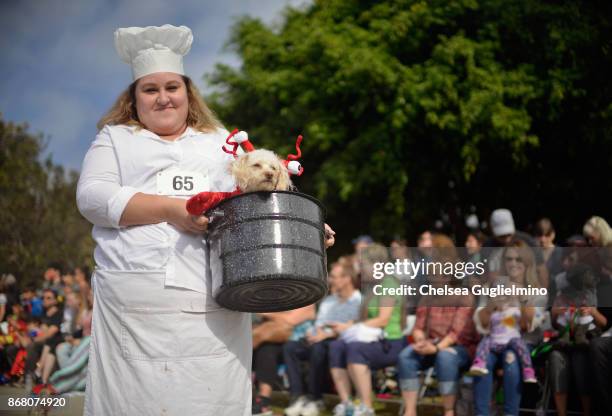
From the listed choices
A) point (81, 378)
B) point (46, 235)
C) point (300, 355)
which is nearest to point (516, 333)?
point (300, 355)

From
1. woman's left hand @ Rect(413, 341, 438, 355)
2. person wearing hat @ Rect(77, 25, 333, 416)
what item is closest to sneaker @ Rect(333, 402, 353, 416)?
woman's left hand @ Rect(413, 341, 438, 355)

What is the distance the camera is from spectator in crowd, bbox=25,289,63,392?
922cm

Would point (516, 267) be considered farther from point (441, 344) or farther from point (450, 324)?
point (441, 344)

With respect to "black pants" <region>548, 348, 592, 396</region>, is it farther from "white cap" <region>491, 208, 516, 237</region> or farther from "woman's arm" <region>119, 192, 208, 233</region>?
"woman's arm" <region>119, 192, 208, 233</region>

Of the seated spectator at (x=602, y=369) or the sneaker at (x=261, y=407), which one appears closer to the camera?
the seated spectator at (x=602, y=369)

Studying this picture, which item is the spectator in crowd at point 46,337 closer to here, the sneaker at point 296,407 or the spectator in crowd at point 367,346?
the sneaker at point 296,407

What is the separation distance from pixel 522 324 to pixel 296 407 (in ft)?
8.39

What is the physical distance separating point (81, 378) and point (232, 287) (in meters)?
6.55

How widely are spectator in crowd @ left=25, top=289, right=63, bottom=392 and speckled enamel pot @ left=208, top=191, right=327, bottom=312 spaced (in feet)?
22.3

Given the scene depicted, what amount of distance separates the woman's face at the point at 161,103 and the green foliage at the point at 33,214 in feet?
32.2

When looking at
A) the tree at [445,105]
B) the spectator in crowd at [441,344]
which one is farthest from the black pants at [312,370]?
the tree at [445,105]

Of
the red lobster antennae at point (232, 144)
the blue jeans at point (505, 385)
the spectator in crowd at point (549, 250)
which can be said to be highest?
the spectator in crowd at point (549, 250)

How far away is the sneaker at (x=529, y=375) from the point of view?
6.46 metres

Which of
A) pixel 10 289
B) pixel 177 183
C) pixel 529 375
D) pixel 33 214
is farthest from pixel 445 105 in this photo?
pixel 177 183
